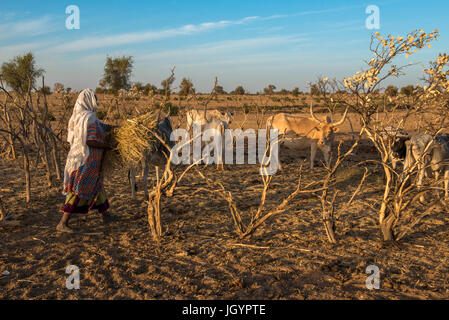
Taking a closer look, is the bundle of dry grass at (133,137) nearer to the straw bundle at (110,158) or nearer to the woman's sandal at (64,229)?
the straw bundle at (110,158)

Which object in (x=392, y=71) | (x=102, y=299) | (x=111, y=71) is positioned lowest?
(x=102, y=299)

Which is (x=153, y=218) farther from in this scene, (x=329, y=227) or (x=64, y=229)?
(x=329, y=227)

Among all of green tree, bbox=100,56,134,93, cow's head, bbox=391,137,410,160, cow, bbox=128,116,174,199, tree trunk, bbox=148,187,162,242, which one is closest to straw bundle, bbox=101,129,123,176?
cow, bbox=128,116,174,199

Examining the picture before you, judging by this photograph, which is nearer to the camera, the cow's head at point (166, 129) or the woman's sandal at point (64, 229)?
the woman's sandal at point (64, 229)

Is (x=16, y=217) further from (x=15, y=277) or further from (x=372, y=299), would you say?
(x=372, y=299)

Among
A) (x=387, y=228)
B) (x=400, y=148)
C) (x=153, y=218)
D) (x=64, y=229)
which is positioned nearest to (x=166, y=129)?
(x=153, y=218)

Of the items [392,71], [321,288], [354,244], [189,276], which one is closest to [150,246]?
[189,276]

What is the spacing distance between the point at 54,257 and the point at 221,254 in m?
2.00

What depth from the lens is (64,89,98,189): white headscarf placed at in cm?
457

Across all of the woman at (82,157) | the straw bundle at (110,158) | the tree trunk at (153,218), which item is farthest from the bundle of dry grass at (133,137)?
the tree trunk at (153,218)

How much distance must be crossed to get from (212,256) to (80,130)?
2.42 m

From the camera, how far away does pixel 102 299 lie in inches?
128

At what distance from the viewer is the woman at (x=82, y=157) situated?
4.59 meters

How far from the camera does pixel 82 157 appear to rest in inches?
183
